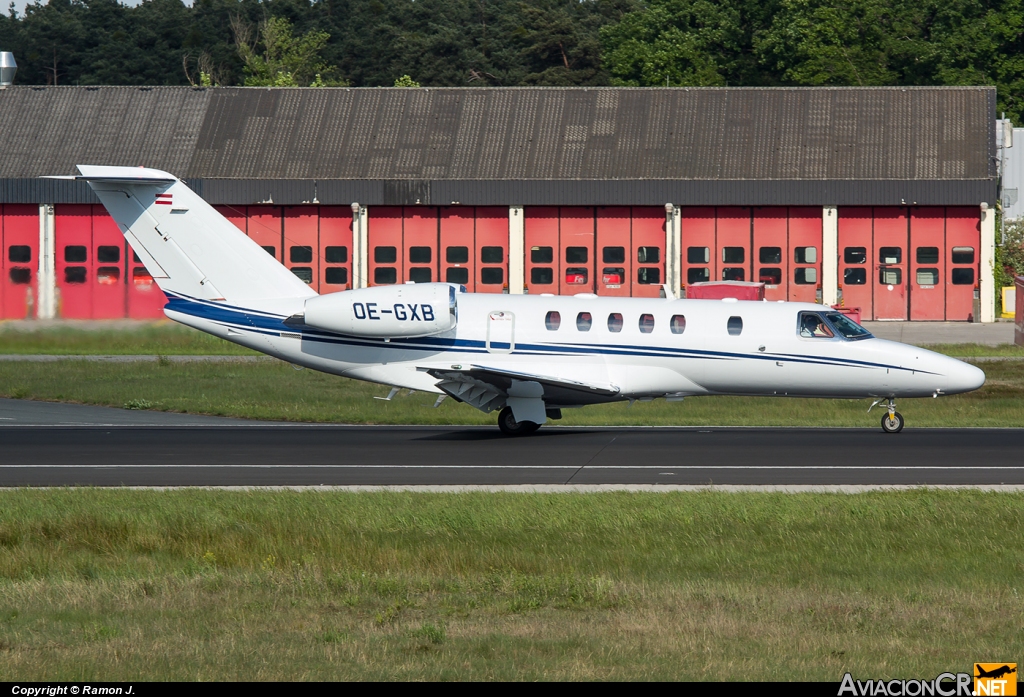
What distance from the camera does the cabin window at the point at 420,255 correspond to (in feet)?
174

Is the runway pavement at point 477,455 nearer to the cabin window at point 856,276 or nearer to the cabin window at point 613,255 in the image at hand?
the cabin window at point 856,276

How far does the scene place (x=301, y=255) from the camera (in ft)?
175

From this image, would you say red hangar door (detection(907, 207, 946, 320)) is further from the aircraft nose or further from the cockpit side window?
the cockpit side window

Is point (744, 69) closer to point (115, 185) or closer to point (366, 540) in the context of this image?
point (115, 185)

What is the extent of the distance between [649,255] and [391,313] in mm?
30730

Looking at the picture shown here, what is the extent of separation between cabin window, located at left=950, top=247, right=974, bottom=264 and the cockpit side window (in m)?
30.9

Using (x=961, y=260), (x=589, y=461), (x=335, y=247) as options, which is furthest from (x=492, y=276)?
(x=589, y=461)

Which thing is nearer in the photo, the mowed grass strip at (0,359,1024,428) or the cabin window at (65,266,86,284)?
the mowed grass strip at (0,359,1024,428)

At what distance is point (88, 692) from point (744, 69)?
78584 millimetres

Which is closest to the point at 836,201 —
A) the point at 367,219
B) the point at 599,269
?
the point at 599,269

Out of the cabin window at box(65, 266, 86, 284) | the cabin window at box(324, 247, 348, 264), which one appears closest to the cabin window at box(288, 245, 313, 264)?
the cabin window at box(324, 247, 348, 264)

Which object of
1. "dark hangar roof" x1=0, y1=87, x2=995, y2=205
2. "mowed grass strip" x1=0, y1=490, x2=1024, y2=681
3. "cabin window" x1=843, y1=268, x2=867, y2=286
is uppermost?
"dark hangar roof" x1=0, y1=87, x2=995, y2=205

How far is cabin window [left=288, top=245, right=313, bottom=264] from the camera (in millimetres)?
53125

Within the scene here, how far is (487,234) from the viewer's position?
52875mm
